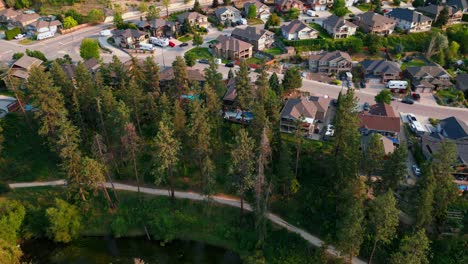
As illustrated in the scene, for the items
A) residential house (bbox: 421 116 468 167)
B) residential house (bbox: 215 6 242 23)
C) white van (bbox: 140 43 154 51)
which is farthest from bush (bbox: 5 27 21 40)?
residential house (bbox: 421 116 468 167)

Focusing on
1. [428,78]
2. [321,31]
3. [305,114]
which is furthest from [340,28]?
[305,114]

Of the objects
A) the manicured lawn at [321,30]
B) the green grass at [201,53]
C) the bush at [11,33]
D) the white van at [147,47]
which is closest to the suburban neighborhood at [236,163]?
the green grass at [201,53]

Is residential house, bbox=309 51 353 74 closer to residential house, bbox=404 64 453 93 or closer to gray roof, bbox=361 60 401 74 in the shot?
gray roof, bbox=361 60 401 74

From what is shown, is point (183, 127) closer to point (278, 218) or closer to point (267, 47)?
point (278, 218)

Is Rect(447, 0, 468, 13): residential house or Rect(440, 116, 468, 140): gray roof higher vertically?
Rect(447, 0, 468, 13): residential house

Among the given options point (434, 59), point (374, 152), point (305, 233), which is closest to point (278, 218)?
point (305, 233)

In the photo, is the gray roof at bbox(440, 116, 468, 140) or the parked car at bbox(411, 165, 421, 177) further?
the gray roof at bbox(440, 116, 468, 140)

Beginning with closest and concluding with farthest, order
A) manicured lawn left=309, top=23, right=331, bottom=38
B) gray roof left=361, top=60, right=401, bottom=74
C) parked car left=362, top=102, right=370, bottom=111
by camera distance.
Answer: parked car left=362, top=102, right=370, bottom=111 < gray roof left=361, top=60, right=401, bottom=74 < manicured lawn left=309, top=23, right=331, bottom=38
